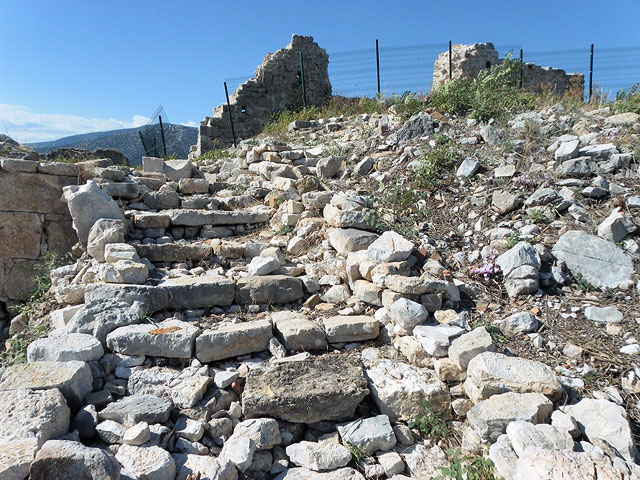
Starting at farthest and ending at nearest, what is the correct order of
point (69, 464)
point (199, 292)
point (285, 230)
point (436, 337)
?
point (285, 230)
point (199, 292)
point (436, 337)
point (69, 464)

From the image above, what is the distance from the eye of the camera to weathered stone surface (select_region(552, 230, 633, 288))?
3.00 metres

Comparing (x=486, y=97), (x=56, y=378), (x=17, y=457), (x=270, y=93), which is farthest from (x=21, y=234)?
(x=270, y=93)

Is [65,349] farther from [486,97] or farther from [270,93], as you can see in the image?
[270,93]

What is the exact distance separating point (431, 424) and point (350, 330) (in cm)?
89

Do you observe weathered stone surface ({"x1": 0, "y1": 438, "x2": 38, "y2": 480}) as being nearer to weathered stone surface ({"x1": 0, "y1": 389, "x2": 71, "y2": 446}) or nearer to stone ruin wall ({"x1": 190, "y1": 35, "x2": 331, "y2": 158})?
weathered stone surface ({"x1": 0, "y1": 389, "x2": 71, "y2": 446})

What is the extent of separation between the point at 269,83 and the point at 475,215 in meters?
10.8

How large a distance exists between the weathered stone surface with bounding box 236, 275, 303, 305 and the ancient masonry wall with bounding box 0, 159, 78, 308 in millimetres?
3143

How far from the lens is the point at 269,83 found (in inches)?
519

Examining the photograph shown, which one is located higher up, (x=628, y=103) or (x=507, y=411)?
(x=628, y=103)

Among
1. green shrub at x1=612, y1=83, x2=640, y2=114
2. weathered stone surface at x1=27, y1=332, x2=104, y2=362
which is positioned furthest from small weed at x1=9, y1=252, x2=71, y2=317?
green shrub at x1=612, y1=83, x2=640, y2=114

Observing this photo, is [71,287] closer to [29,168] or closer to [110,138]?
[29,168]

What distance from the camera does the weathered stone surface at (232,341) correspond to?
9.29 feet

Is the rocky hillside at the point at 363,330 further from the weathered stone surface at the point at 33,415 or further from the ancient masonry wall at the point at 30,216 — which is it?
the ancient masonry wall at the point at 30,216

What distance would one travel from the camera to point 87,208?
4285mm
